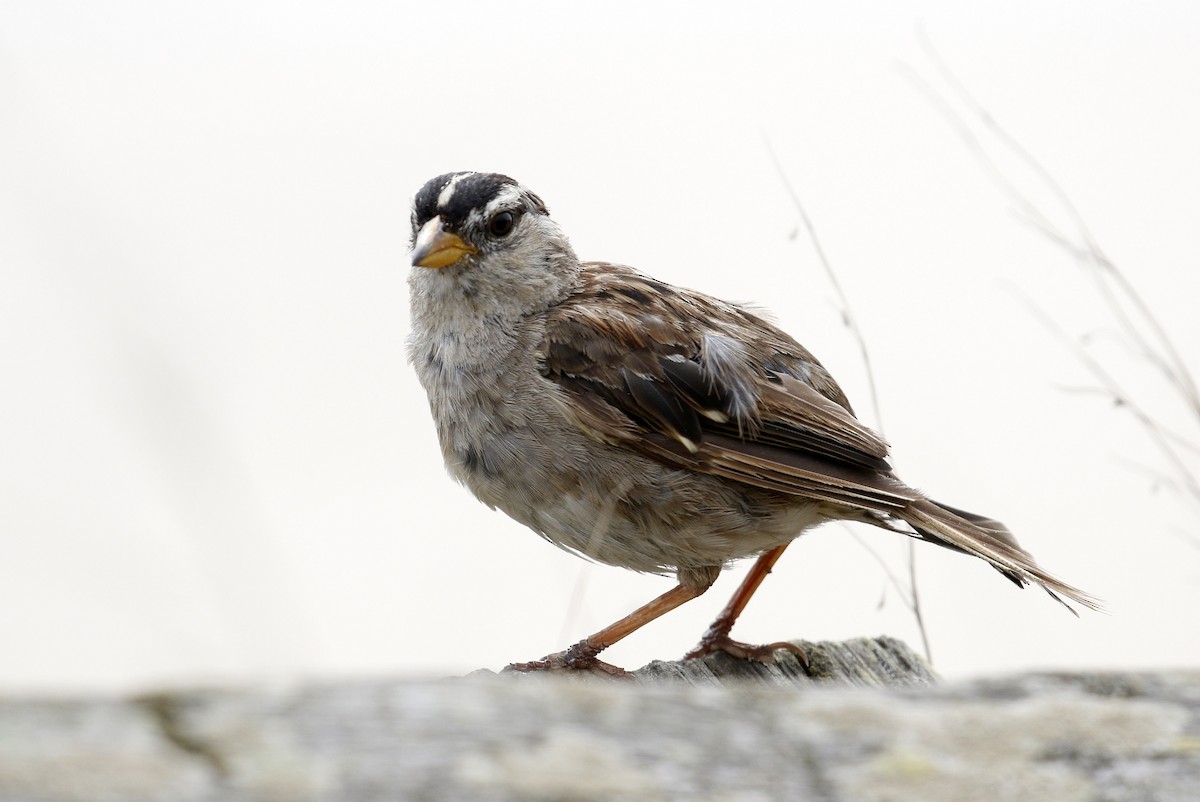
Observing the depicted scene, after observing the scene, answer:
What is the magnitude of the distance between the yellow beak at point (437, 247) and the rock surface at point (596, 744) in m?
2.59

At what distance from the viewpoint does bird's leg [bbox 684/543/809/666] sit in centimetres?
358

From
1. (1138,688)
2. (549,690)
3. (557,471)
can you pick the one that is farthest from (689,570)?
(549,690)

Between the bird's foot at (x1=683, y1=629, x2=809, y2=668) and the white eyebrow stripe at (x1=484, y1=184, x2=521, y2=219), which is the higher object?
the white eyebrow stripe at (x1=484, y1=184, x2=521, y2=219)

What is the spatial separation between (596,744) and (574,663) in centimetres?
222

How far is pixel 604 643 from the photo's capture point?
381 centimetres

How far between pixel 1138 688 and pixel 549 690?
0.90 metres

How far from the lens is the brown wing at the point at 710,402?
3893mm

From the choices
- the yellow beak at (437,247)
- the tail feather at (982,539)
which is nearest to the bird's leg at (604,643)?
the tail feather at (982,539)

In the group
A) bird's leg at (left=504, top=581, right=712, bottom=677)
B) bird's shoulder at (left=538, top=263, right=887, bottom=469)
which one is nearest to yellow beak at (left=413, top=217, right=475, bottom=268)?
bird's shoulder at (left=538, top=263, right=887, bottom=469)

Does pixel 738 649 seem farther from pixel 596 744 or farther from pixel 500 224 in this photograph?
pixel 596 744

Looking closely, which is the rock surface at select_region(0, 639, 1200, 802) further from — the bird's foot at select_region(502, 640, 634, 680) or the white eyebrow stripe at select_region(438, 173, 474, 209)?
the white eyebrow stripe at select_region(438, 173, 474, 209)

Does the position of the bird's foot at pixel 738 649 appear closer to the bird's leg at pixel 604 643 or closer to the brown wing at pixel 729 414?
the bird's leg at pixel 604 643

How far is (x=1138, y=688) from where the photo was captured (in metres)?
1.93

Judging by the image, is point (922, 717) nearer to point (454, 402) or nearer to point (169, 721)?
point (169, 721)
